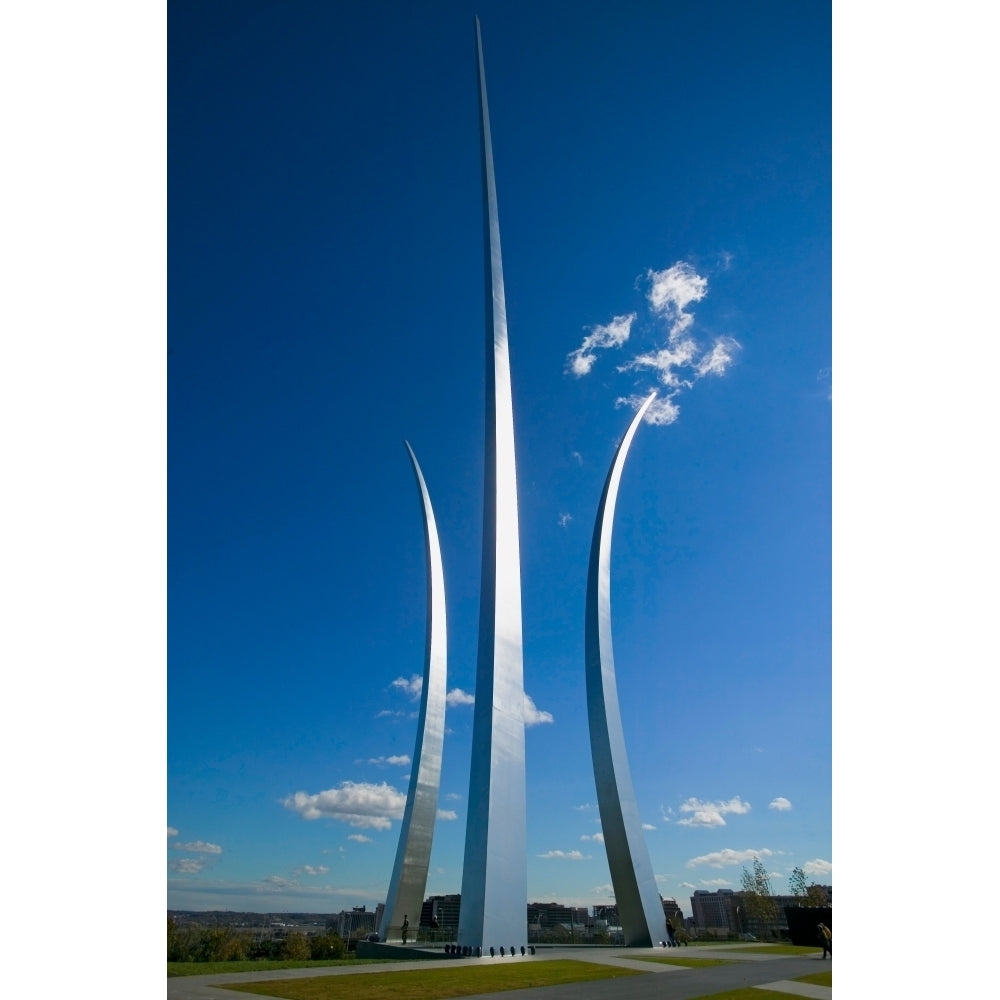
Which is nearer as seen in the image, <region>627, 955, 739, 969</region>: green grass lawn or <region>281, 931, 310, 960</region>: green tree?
<region>627, 955, 739, 969</region>: green grass lawn

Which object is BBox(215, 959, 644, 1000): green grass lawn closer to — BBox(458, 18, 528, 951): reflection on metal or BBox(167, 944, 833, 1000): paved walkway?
BBox(167, 944, 833, 1000): paved walkway

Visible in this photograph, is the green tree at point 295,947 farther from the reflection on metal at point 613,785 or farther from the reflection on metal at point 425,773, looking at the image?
the reflection on metal at point 613,785

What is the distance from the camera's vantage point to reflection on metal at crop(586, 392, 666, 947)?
1888 centimetres

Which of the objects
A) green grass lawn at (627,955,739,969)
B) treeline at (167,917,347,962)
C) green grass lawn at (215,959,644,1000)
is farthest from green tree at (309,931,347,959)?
green grass lawn at (215,959,644,1000)

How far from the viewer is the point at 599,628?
2145cm

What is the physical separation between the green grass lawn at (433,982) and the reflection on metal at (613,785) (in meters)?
7.03

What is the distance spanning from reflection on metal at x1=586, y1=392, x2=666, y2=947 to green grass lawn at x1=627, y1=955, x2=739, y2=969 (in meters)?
3.31

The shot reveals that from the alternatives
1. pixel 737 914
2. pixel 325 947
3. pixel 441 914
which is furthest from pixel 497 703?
pixel 737 914

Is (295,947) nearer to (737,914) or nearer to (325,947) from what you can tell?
(325,947)

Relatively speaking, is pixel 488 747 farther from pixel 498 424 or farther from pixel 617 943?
pixel 617 943

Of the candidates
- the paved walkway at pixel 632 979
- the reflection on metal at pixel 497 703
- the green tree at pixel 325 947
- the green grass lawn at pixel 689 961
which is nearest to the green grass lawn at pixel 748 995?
the paved walkway at pixel 632 979

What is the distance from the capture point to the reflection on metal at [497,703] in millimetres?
14484
